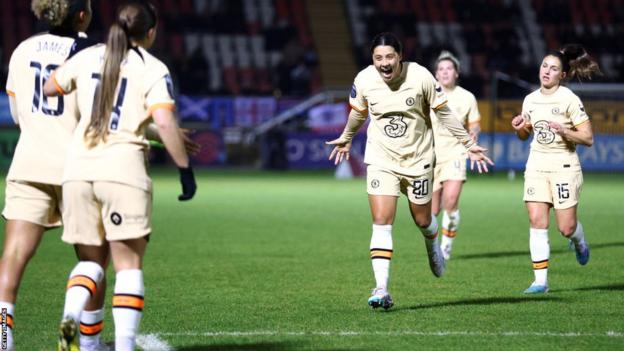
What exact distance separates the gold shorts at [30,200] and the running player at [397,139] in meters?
2.99

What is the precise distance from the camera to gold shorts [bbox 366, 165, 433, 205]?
8859 millimetres

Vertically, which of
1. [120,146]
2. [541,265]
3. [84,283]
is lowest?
[84,283]

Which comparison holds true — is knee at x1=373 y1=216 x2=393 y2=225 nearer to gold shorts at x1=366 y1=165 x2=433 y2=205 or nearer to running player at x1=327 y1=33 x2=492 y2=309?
running player at x1=327 y1=33 x2=492 y2=309

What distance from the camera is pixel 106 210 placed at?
18.9 ft

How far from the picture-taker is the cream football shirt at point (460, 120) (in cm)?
1238

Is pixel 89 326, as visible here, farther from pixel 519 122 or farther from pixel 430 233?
pixel 519 122

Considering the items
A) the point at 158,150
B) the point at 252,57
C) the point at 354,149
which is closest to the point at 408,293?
the point at 354,149

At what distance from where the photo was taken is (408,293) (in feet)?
30.9

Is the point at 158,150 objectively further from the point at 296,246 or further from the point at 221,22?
the point at 296,246

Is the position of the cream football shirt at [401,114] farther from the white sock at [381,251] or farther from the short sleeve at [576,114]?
the short sleeve at [576,114]

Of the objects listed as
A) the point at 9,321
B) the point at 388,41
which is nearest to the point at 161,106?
the point at 9,321

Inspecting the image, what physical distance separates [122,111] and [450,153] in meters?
7.05

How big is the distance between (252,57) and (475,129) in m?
25.0

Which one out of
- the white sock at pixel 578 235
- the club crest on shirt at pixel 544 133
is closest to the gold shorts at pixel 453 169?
the white sock at pixel 578 235
